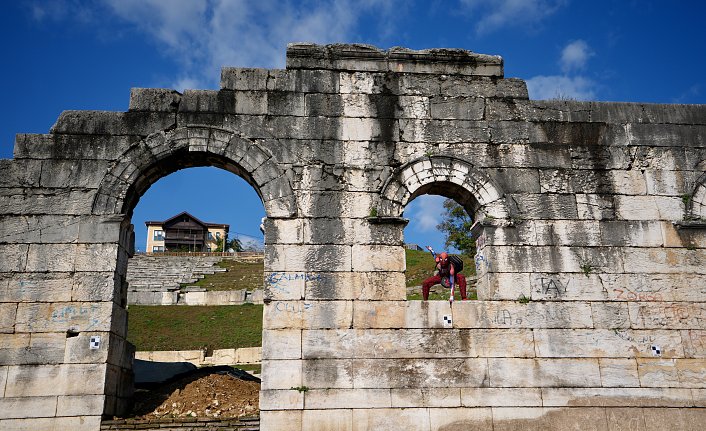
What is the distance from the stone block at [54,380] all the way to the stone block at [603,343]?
20.7 feet

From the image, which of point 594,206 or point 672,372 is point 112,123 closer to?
point 594,206

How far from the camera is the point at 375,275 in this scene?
8750 mm

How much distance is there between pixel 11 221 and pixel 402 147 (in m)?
6.04

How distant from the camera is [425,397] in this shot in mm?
8266

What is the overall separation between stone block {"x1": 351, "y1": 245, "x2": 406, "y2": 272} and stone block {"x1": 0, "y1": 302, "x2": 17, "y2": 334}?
4.87 metres

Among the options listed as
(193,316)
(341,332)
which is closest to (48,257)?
(341,332)

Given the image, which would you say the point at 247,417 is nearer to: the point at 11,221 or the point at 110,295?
the point at 110,295

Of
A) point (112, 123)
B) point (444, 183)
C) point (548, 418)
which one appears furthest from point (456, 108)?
point (112, 123)

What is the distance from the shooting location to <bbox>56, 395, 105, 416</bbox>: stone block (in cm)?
791

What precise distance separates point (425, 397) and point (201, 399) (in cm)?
358

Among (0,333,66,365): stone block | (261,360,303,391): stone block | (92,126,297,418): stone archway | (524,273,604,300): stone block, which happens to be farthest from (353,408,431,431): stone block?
(0,333,66,365): stone block

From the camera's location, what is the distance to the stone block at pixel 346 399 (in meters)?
8.14

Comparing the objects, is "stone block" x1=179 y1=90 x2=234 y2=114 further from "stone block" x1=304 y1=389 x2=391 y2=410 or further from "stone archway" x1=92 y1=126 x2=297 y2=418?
"stone block" x1=304 y1=389 x2=391 y2=410

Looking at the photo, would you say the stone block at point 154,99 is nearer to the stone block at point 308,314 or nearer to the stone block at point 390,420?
the stone block at point 308,314
